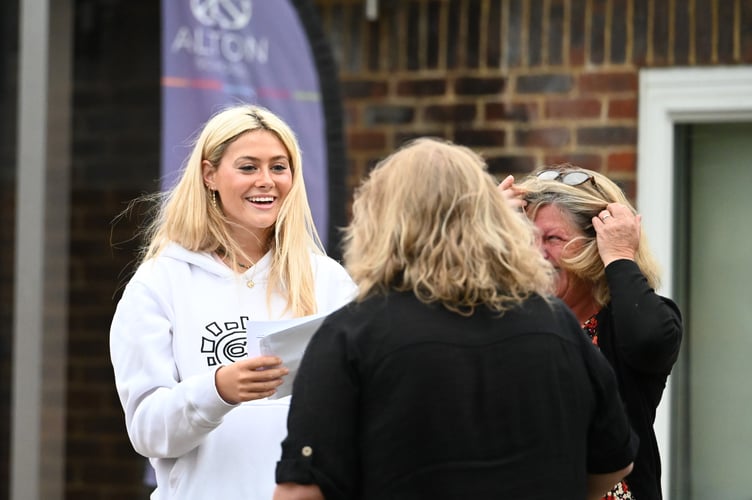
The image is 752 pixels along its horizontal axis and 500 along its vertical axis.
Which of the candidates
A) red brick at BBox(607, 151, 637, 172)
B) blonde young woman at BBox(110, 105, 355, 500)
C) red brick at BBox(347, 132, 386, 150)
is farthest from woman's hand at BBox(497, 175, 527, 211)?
red brick at BBox(347, 132, 386, 150)

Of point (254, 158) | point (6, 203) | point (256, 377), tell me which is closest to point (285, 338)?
point (256, 377)

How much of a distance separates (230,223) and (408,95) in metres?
2.28

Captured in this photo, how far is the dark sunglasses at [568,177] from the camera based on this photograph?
2881 mm

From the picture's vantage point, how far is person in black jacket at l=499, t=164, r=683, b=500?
8.56ft

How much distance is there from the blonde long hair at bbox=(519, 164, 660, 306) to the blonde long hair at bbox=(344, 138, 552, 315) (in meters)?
0.71

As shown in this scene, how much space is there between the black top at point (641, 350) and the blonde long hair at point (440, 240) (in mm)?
547

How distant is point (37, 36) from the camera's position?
455 centimetres

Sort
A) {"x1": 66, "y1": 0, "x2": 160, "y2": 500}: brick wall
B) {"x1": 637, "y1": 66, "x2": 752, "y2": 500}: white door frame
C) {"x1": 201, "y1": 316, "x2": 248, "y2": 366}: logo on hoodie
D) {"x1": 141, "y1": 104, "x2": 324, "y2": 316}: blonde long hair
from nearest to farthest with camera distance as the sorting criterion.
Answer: {"x1": 201, "y1": 316, "x2": 248, "y2": 366}: logo on hoodie, {"x1": 141, "y1": 104, "x2": 324, "y2": 316}: blonde long hair, {"x1": 637, "y1": 66, "x2": 752, "y2": 500}: white door frame, {"x1": 66, "y1": 0, "x2": 160, "y2": 500}: brick wall

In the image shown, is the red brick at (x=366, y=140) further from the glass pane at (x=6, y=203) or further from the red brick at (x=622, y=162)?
the glass pane at (x=6, y=203)

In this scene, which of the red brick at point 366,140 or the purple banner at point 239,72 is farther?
the red brick at point 366,140

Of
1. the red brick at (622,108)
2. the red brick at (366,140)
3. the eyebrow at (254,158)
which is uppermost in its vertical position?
the red brick at (622,108)

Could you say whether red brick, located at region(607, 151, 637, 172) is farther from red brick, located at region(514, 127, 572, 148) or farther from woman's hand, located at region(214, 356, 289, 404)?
woman's hand, located at region(214, 356, 289, 404)

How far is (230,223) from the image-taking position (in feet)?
9.33

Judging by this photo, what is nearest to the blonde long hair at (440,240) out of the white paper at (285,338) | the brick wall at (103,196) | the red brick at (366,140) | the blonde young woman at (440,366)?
the blonde young woman at (440,366)
